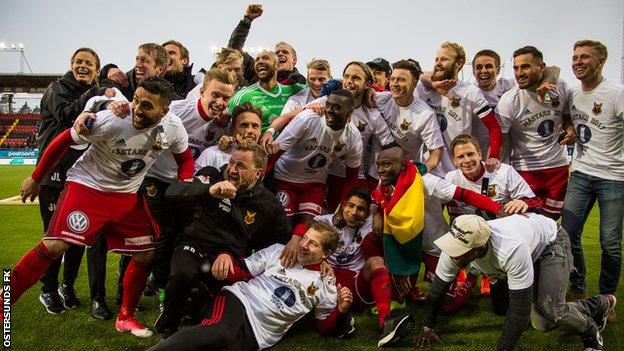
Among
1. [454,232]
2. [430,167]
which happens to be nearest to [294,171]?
[430,167]

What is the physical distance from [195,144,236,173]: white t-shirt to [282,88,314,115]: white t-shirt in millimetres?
854

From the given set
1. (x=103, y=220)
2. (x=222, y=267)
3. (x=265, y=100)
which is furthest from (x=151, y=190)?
(x=265, y=100)

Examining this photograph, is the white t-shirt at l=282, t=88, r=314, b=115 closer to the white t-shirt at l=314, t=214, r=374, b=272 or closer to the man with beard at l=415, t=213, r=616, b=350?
the white t-shirt at l=314, t=214, r=374, b=272

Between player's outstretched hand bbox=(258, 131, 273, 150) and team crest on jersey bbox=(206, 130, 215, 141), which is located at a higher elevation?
player's outstretched hand bbox=(258, 131, 273, 150)

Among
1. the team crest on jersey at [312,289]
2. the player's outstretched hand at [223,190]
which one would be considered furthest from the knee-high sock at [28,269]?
the team crest on jersey at [312,289]

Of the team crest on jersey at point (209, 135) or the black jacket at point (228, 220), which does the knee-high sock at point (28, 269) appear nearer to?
the black jacket at point (228, 220)

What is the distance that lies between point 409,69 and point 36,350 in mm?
3982

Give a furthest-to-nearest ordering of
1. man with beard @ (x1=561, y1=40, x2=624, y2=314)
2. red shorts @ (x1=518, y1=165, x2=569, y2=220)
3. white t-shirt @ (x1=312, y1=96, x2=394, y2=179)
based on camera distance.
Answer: red shorts @ (x1=518, y1=165, x2=569, y2=220) < white t-shirt @ (x1=312, y1=96, x2=394, y2=179) < man with beard @ (x1=561, y1=40, x2=624, y2=314)

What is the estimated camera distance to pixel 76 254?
14.5 feet

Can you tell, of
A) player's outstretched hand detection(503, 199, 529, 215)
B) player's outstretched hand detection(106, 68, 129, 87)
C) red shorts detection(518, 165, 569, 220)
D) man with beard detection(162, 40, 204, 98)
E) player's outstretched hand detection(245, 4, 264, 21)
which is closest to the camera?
player's outstretched hand detection(503, 199, 529, 215)

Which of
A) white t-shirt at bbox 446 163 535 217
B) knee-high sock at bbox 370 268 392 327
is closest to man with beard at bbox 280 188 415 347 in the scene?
knee-high sock at bbox 370 268 392 327

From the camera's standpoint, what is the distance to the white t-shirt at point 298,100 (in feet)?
16.3

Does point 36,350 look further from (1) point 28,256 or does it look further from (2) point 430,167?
(2) point 430,167

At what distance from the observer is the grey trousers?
11.3 ft
